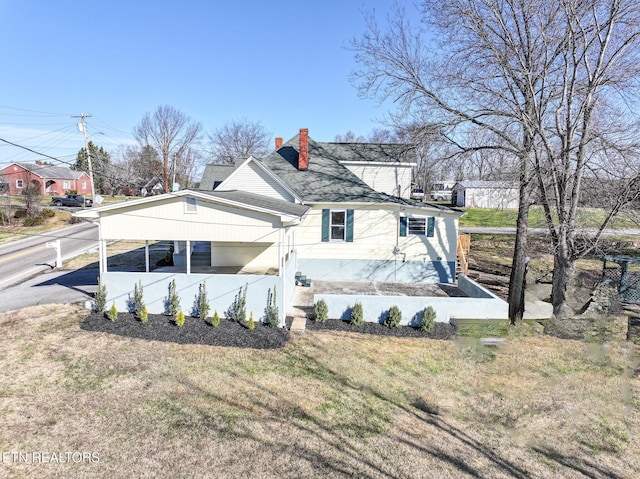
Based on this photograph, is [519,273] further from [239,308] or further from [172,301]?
[172,301]

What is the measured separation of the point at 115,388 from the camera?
802 cm

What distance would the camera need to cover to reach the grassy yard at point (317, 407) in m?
6.03

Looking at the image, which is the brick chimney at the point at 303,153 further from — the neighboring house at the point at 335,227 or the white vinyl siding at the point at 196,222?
the white vinyl siding at the point at 196,222

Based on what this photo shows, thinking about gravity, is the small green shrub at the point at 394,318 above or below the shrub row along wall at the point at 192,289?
below

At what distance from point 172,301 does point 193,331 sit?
130 centimetres

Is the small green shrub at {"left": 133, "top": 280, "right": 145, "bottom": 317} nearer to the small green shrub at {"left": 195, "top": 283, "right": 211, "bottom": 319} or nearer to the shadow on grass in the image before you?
the small green shrub at {"left": 195, "top": 283, "right": 211, "bottom": 319}

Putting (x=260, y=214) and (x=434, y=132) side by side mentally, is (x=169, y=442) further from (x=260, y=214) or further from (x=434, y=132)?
(x=434, y=132)

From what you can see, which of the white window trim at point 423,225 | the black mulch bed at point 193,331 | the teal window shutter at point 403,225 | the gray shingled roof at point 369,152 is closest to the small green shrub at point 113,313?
the black mulch bed at point 193,331

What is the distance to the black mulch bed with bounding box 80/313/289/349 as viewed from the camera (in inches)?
415

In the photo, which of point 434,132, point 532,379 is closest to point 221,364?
point 532,379

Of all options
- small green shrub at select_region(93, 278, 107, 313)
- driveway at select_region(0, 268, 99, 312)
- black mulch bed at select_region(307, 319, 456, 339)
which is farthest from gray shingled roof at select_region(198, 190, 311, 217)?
driveway at select_region(0, 268, 99, 312)

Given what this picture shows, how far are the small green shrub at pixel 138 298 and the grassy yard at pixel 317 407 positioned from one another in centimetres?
119

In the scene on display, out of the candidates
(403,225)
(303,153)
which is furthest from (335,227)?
(303,153)

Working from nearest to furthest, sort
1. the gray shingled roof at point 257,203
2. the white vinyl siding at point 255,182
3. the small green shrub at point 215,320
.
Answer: the small green shrub at point 215,320, the gray shingled roof at point 257,203, the white vinyl siding at point 255,182
